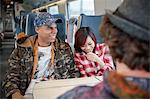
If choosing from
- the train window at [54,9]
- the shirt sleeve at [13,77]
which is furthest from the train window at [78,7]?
the shirt sleeve at [13,77]

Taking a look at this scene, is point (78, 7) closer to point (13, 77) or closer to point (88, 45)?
point (88, 45)

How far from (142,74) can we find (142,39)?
0.08 metres

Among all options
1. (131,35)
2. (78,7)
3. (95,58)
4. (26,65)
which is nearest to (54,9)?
(78,7)

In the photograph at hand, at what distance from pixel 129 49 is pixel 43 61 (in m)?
2.01

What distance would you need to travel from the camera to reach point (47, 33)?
2570 mm

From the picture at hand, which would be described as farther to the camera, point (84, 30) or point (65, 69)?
point (84, 30)

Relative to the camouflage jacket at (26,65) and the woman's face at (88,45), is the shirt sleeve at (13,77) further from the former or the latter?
the woman's face at (88,45)

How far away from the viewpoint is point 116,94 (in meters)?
0.63

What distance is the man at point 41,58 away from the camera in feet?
8.24

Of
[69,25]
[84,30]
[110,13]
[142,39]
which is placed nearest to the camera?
[142,39]

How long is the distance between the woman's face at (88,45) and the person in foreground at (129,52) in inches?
80.6

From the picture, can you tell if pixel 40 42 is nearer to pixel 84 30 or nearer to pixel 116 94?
pixel 84 30

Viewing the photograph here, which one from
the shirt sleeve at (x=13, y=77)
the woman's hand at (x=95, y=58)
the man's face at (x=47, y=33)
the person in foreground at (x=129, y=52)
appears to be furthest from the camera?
the woman's hand at (x=95, y=58)

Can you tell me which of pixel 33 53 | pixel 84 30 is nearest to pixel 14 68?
pixel 33 53
